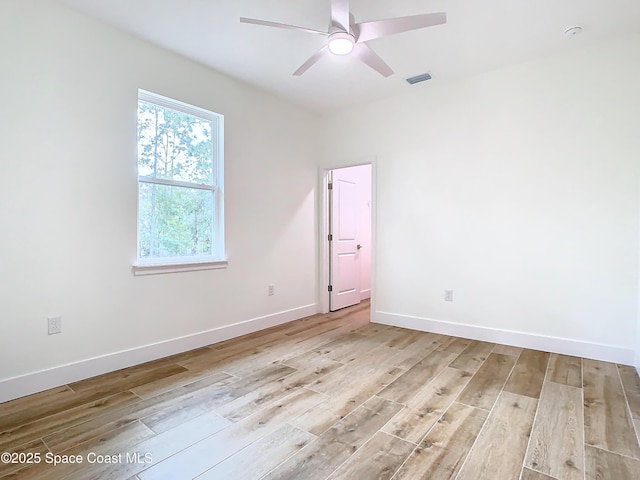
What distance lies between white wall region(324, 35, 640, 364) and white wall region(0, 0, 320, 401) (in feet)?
6.34

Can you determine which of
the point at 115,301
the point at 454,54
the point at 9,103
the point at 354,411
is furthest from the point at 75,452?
the point at 454,54

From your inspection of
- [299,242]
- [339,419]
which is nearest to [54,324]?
[339,419]

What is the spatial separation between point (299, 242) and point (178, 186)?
5.71ft

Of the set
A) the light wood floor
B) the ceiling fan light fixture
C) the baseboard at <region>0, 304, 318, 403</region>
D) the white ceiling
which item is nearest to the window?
the white ceiling

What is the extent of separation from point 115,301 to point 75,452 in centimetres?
125

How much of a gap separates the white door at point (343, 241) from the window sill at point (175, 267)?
71.7 inches

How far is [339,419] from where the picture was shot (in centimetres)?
201

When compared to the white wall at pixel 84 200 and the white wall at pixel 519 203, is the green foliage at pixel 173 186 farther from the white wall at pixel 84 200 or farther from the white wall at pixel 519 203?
the white wall at pixel 519 203

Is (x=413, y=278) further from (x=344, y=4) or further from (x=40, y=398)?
(x=40, y=398)

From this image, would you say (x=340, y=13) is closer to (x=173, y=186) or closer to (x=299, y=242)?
(x=173, y=186)

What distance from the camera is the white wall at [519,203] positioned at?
9.46 ft

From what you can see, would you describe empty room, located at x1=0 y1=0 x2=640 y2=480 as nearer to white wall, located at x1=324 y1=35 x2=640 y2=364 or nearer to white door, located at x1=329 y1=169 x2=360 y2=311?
white wall, located at x1=324 y1=35 x2=640 y2=364

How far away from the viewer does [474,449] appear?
1.73 m

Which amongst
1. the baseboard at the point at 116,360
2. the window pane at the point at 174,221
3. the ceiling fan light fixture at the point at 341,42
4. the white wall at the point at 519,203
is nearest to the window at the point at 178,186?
the window pane at the point at 174,221
